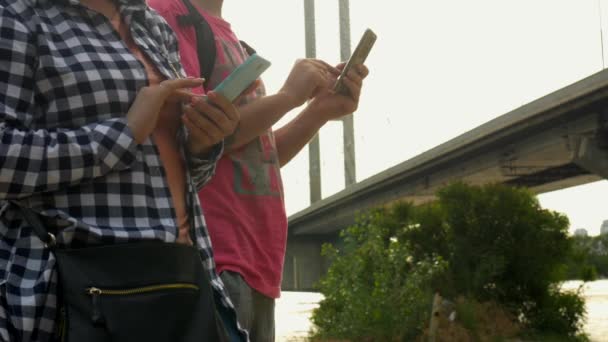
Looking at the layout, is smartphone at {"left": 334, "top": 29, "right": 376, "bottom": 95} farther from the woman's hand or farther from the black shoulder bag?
the black shoulder bag

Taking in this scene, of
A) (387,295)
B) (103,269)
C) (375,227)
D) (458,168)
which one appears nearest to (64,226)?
(103,269)

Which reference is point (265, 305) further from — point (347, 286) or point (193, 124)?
point (347, 286)

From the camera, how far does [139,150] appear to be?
148 cm

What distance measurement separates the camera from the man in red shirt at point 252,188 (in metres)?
2.00

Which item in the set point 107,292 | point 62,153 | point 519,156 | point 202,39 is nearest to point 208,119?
point 62,153

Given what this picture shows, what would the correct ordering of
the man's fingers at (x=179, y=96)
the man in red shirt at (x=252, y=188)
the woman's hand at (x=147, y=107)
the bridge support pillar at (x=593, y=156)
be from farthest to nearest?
1. the bridge support pillar at (x=593, y=156)
2. the man in red shirt at (x=252, y=188)
3. the man's fingers at (x=179, y=96)
4. the woman's hand at (x=147, y=107)

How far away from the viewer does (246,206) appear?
2084mm

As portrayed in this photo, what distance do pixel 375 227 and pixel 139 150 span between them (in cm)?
823

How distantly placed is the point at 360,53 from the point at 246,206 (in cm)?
45

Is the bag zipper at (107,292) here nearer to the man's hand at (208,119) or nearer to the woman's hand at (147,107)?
the woman's hand at (147,107)

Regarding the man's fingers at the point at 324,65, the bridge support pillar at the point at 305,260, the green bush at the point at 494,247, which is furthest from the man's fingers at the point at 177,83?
the bridge support pillar at the point at 305,260

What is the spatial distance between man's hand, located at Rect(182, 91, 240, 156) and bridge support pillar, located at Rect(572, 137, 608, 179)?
15.7 meters

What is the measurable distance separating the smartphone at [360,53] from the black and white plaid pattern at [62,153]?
28.4 inches

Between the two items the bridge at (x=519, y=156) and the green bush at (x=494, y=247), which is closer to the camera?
the green bush at (x=494, y=247)
